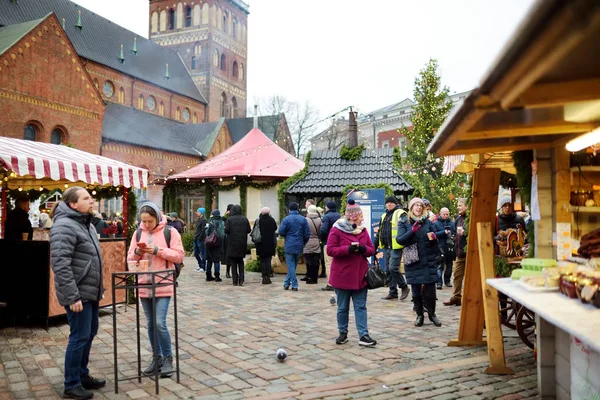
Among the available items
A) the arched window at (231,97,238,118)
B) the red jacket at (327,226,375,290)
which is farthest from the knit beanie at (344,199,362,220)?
the arched window at (231,97,238,118)

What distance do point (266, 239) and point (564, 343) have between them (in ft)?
26.8

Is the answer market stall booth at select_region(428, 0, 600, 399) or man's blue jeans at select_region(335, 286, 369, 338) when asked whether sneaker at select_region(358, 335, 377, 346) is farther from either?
market stall booth at select_region(428, 0, 600, 399)

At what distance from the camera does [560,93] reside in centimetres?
261

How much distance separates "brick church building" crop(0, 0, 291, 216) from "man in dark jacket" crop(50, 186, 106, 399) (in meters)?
17.1

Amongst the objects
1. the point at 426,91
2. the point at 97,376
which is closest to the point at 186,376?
the point at 97,376

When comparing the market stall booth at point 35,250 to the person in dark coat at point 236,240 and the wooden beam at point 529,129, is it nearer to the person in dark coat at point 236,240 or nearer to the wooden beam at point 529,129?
the person in dark coat at point 236,240

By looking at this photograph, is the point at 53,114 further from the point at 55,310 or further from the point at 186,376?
the point at 186,376

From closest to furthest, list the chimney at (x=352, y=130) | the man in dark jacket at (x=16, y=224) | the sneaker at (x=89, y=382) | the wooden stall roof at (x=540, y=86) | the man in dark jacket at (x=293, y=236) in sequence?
the wooden stall roof at (x=540, y=86)
the sneaker at (x=89, y=382)
the man in dark jacket at (x=16, y=224)
the man in dark jacket at (x=293, y=236)
the chimney at (x=352, y=130)

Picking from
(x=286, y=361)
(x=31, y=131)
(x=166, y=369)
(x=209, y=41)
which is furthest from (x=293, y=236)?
(x=209, y=41)

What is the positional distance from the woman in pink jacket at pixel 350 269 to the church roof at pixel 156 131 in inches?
1201

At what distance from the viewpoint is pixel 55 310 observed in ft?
24.2

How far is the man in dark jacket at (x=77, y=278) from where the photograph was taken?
13.8ft

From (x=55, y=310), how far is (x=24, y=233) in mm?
2172

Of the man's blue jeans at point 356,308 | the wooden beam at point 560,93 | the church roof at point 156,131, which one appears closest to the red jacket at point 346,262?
the man's blue jeans at point 356,308
